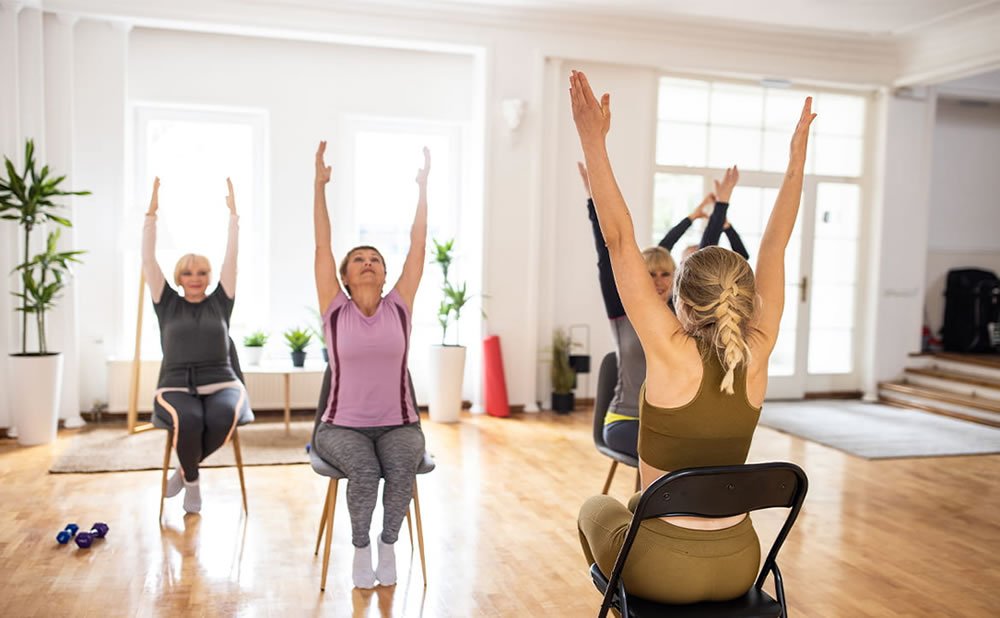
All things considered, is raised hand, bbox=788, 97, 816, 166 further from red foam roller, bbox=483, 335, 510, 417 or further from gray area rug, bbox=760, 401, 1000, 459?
red foam roller, bbox=483, 335, 510, 417

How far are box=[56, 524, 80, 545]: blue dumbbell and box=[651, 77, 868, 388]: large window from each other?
4908mm

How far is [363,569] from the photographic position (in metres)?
2.95

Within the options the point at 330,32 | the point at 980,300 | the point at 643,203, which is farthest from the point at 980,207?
the point at 330,32

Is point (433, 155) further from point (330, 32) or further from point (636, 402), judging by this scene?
point (636, 402)

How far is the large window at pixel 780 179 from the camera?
7039 mm

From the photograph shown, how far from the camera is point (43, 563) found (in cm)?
317

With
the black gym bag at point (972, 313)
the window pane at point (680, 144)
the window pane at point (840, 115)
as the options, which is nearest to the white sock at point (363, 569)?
the window pane at point (680, 144)

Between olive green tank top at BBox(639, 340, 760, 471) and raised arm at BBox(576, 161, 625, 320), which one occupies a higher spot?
raised arm at BBox(576, 161, 625, 320)

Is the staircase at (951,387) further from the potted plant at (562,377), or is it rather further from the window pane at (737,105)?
the potted plant at (562,377)

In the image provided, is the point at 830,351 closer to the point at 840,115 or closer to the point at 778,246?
the point at 840,115

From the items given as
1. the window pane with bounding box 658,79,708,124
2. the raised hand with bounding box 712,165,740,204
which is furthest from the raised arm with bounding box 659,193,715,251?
the window pane with bounding box 658,79,708,124

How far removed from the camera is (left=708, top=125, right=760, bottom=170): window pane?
7.14 meters

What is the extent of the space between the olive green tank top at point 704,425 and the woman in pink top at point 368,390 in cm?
132

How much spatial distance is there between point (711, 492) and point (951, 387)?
638 cm
